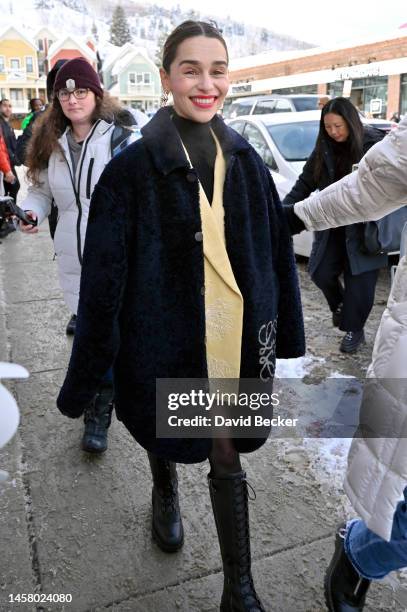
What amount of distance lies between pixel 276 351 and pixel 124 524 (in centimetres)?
104

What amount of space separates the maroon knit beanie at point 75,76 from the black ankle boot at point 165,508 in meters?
1.84

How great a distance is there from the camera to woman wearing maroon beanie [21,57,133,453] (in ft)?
9.30

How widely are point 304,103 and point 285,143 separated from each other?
8.41 meters

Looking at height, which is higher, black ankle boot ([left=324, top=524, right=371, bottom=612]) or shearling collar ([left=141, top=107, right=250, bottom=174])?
shearling collar ([left=141, top=107, right=250, bottom=174])

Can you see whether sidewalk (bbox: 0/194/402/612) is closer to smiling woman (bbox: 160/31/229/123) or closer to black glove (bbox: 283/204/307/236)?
black glove (bbox: 283/204/307/236)

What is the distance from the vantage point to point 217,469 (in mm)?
2008

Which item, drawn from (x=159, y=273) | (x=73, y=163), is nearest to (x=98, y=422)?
(x=73, y=163)

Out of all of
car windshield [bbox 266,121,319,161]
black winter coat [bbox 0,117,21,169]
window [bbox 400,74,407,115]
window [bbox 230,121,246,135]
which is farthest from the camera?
window [bbox 400,74,407,115]

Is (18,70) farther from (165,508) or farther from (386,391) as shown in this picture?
(386,391)

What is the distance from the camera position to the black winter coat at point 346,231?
3934 mm

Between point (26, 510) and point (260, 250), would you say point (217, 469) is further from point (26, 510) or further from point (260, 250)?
point (26, 510)

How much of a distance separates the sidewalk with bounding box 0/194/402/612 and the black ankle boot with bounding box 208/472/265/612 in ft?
0.51

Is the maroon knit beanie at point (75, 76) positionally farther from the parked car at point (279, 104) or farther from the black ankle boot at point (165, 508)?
the parked car at point (279, 104)

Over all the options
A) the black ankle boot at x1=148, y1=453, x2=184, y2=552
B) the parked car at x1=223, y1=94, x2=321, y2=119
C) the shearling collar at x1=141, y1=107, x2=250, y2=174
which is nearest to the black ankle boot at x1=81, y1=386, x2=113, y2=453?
the black ankle boot at x1=148, y1=453, x2=184, y2=552
